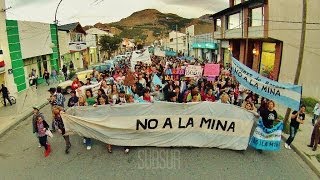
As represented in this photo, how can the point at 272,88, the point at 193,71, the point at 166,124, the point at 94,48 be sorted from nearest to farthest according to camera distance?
the point at 166,124 < the point at 272,88 < the point at 193,71 < the point at 94,48

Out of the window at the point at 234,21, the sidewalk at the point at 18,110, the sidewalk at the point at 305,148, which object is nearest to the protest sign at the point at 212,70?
the sidewalk at the point at 305,148

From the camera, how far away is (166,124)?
9797mm

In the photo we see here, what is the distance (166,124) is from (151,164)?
1.36m

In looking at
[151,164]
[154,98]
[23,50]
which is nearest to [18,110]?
[154,98]

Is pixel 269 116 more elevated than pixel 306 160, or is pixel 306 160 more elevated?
pixel 269 116

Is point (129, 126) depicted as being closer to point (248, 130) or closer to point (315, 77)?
point (248, 130)

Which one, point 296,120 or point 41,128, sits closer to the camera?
point 41,128

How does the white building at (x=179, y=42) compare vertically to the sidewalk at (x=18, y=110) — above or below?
above

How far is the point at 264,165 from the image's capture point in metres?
8.90

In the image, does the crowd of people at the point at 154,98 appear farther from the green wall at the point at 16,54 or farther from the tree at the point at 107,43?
the tree at the point at 107,43

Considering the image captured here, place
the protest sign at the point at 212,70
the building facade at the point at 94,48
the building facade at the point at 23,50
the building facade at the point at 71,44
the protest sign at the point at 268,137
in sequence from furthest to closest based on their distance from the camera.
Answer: the building facade at the point at 94,48
the building facade at the point at 71,44
the building facade at the point at 23,50
the protest sign at the point at 212,70
the protest sign at the point at 268,137

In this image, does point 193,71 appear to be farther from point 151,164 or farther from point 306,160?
Answer: point 151,164

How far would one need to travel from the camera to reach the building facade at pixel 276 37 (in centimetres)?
1966

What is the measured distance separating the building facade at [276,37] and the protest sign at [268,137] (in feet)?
34.3
